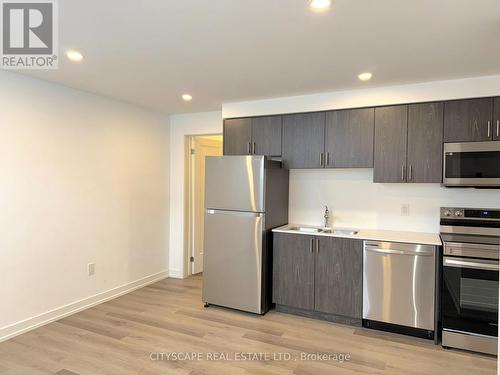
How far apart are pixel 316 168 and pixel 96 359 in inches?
107

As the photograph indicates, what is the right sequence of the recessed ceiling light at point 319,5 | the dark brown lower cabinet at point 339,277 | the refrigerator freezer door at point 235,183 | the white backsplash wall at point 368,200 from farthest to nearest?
the refrigerator freezer door at point 235,183
the white backsplash wall at point 368,200
the dark brown lower cabinet at point 339,277
the recessed ceiling light at point 319,5

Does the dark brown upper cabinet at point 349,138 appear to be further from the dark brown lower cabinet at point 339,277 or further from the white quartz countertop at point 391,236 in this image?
the dark brown lower cabinet at point 339,277

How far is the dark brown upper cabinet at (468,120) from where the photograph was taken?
2.97 metres

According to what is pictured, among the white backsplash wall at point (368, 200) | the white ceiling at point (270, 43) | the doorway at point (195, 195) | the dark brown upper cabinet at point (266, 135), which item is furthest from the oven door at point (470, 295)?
the doorway at point (195, 195)

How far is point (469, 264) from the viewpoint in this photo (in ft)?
9.04

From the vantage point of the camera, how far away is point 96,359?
2.62 m

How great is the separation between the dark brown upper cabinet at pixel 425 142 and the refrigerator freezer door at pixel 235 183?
148cm

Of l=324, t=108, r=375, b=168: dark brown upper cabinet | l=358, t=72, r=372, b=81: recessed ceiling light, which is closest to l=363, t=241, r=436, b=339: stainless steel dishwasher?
l=324, t=108, r=375, b=168: dark brown upper cabinet

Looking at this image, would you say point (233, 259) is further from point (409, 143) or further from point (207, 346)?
point (409, 143)

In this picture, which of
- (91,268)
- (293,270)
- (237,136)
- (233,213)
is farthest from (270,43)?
(91,268)

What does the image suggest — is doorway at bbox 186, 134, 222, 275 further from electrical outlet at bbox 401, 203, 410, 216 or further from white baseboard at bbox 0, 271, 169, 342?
electrical outlet at bbox 401, 203, 410, 216

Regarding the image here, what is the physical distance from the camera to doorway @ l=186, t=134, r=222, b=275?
4883 millimetres

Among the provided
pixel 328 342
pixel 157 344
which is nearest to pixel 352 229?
pixel 328 342

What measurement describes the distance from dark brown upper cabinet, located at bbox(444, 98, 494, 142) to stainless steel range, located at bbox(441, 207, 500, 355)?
3.06 feet
